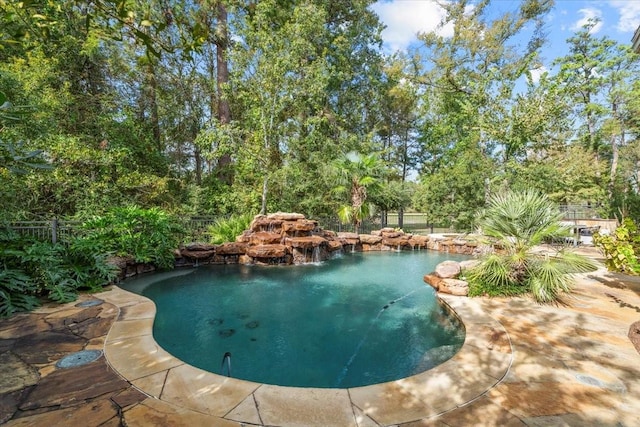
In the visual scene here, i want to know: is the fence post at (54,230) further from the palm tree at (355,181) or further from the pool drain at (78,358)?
the palm tree at (355,181)

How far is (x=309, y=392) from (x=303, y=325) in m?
2.22

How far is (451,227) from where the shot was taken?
17.1 m

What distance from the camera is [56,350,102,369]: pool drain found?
2.89m

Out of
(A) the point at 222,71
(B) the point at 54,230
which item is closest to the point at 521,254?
(B) the point at 54,230

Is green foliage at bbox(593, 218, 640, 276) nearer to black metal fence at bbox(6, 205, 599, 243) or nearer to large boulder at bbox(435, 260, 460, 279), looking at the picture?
black metal fence at bbox(6, 205, 599, 243)

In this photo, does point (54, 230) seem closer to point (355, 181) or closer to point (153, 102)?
point (153, 102)

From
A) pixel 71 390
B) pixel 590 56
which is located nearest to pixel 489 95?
pixel 590 56

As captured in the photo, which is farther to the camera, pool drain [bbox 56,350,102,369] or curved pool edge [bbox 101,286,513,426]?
pool drain [bbox 56,350,102,369]

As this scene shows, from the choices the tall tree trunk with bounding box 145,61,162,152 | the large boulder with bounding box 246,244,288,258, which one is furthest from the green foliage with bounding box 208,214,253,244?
the tall tree trunk with bounding box 145,61,162,152

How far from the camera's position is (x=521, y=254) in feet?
17.7

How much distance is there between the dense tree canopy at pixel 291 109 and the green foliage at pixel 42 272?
292 centimetres

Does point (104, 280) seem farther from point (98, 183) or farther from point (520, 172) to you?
point (520, 172)

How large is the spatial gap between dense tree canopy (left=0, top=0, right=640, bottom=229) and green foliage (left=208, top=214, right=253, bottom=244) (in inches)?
72.4

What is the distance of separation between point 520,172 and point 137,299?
16322mm
